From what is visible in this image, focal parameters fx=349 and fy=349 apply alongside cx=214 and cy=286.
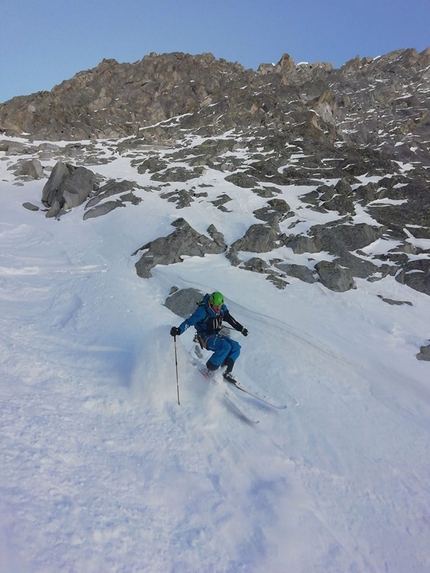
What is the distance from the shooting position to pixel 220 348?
24.0ft

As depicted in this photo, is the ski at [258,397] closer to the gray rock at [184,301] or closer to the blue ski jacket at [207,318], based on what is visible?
the blue ski jacket at [207,318]

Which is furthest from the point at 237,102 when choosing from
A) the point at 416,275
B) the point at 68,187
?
the point at 416,275

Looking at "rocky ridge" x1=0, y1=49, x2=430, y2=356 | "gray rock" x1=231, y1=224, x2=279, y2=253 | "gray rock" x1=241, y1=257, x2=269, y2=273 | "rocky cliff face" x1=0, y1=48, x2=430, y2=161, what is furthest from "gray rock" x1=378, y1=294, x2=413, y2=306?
"rocky cliff face" x1=0, y1=48, x2=430, y2=161

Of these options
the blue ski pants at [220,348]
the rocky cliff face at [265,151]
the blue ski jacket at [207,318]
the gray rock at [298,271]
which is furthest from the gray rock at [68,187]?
the blue ski pants at [220,348]

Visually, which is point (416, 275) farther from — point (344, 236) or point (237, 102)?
point (237, 102)

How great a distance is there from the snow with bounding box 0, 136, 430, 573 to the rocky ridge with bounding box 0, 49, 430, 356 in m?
4.11

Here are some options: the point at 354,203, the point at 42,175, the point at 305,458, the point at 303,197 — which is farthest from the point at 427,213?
the point at 42,175

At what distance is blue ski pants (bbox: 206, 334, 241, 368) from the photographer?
730cm

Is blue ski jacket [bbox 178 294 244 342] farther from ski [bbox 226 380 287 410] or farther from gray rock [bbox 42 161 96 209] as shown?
gray rock [bbox 42 161 96 209]

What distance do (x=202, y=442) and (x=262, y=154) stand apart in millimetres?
33813

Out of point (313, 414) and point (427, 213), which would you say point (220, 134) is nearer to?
point (427, 213)

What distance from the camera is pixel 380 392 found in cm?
880

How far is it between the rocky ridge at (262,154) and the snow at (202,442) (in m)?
4.11

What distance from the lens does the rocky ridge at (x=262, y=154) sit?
56.2ft
